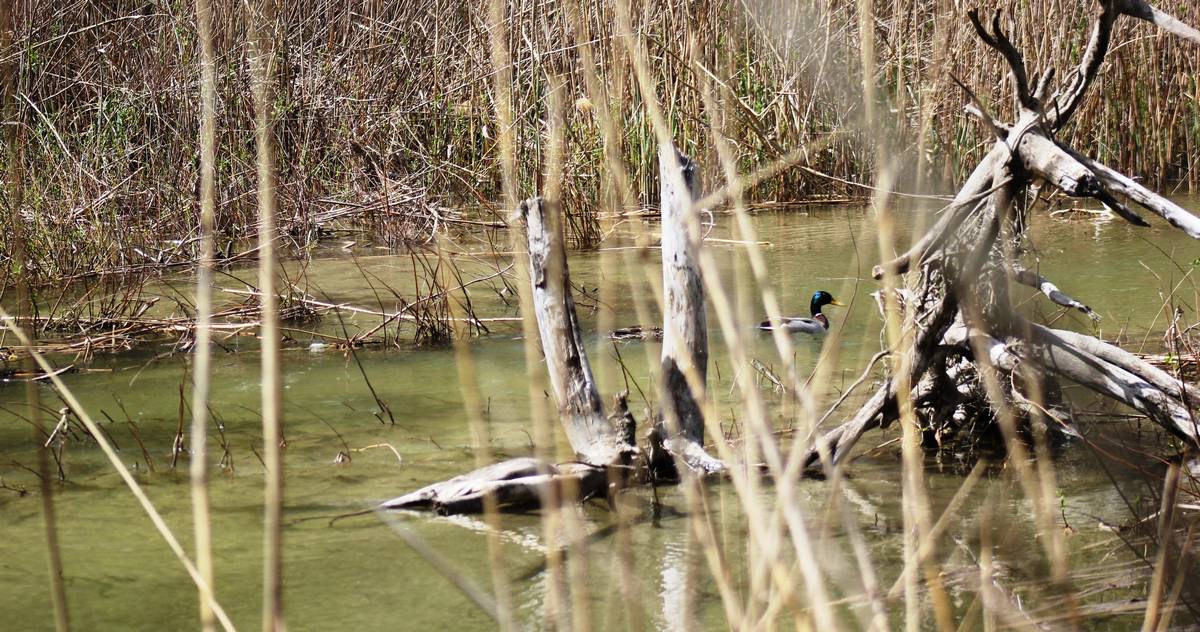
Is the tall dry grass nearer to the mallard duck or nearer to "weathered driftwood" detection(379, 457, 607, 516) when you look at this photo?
the mallard duck

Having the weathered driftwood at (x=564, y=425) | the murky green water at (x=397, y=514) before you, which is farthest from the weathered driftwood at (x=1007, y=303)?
the weathered driftwood at (x=564, y=425)

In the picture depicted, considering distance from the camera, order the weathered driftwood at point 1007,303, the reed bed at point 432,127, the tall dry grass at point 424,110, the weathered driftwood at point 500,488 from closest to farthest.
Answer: the weathered driftwood at point 1007,303 → the weathered driftwood at point 500,488 → the reed bed at point 432,127 → the tall dry grass at point 424,110

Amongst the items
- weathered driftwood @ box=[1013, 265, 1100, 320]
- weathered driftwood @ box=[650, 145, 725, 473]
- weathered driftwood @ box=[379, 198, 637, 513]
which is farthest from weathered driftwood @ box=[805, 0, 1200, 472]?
weathered driftwood @ box=[379, 198, 637, 513]

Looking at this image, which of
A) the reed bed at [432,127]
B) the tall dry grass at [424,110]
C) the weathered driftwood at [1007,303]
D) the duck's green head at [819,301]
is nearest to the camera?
the weathered driftwood at [1007,303]

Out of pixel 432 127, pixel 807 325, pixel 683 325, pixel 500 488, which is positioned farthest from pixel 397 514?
pixel 432 127

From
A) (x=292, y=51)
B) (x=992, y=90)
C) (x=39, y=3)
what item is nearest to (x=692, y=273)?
(x=992, y=90)

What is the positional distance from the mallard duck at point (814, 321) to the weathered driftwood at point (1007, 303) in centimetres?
190

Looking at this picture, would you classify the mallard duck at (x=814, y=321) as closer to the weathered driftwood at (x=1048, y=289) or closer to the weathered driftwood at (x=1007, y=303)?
the weathered driftwood at (x=1007, y=303)

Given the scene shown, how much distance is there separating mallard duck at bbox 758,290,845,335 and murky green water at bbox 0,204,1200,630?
9 centimetres

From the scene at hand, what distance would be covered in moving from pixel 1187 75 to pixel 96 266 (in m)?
6.76

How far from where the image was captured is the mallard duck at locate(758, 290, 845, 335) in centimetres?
573

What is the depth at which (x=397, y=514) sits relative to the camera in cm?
343

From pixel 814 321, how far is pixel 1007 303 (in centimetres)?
236

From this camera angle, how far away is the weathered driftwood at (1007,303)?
282 cm
